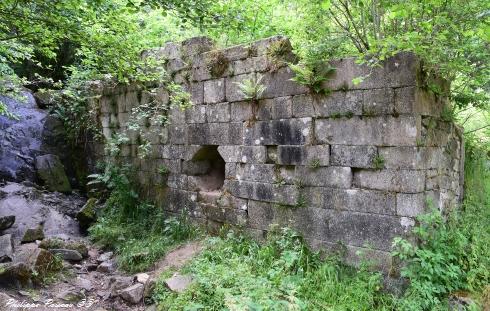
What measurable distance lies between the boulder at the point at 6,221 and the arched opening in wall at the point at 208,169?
3316mm

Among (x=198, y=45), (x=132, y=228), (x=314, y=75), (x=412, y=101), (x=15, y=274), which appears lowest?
(x=15, y=274)

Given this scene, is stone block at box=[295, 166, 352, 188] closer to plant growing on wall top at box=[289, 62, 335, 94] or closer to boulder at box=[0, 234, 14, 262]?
plant growing on wall top at box=[289, 62, 335, 94]

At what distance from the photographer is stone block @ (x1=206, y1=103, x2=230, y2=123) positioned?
20.4 feet

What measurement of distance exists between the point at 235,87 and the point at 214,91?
478mm

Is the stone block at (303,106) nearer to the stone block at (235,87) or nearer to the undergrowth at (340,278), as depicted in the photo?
the stone block at (235,87)

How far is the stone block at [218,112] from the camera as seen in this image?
6203 mm

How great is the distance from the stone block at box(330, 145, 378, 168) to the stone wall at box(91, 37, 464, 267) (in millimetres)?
12

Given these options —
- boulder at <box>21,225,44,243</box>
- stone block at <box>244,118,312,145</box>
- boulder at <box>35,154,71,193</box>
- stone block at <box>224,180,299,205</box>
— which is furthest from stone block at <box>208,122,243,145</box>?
boulder at <box>35,154,71,193</box>

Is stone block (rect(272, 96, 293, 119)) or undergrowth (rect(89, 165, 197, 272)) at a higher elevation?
stone block (rect(272, 96, 293, 119))

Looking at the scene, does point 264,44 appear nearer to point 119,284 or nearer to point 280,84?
point 280,84

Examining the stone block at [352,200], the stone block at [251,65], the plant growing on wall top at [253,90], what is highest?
the stone block at [251,65]

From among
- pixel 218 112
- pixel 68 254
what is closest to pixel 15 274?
pixel 68 254

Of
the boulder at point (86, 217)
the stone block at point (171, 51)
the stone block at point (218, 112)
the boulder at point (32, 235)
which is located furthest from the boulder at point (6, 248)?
the stone block at point (171, 51)

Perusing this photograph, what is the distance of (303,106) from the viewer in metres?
5.24
